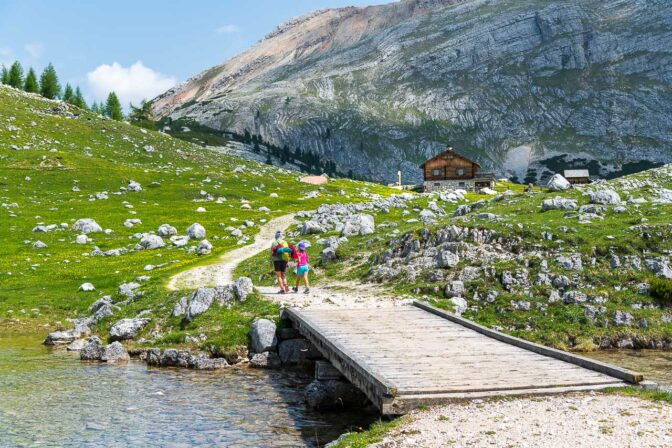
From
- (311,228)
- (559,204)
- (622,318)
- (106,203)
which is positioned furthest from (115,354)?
(106,203)

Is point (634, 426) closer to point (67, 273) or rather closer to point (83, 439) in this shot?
point (83, 439)

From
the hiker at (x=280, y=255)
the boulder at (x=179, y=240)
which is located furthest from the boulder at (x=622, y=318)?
the boulder at (x=179, y=240)

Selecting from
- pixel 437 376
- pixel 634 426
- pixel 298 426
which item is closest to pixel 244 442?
pixel 298 426

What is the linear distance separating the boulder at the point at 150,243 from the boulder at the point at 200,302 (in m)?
28.5

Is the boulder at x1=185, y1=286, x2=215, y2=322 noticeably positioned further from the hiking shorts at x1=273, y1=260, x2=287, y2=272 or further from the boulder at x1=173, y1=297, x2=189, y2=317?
the hiking shorts at x1=273, y1=260, x2=287, y2=272

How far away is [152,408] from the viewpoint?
2097 cm

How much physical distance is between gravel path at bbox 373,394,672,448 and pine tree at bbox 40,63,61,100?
663 ft

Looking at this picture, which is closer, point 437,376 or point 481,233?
point 437,376

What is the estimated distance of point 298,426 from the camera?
63.7 ft

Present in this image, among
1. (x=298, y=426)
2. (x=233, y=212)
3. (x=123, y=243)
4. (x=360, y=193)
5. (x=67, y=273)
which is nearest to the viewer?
(x=298, y=426)

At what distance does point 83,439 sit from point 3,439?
230cm

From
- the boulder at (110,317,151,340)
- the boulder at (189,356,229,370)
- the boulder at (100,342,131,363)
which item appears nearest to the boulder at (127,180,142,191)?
the boulder at (110,317,151,340)

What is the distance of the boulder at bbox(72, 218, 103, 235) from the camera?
67.4 m

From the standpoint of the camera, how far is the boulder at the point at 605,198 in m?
47.2
